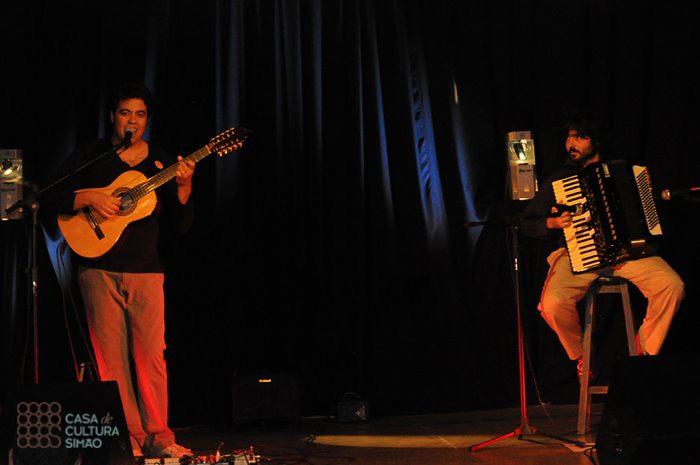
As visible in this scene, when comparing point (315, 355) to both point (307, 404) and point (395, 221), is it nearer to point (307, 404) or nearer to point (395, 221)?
point (307, 404)

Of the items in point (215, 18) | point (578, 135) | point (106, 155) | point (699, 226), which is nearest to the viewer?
point (106, 155)

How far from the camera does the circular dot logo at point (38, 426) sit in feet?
9.70

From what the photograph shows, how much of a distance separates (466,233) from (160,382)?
2368mm

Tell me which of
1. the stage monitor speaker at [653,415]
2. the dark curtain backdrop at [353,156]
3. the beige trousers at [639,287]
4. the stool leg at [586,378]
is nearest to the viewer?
the stage monitor speaker at [653,415]

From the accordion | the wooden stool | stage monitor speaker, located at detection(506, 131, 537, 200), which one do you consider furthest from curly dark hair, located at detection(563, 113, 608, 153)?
the wooden stool

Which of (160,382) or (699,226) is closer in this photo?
(160,382)

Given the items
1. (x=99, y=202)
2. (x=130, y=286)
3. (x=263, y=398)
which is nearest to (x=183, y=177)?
(x=99, y=202)

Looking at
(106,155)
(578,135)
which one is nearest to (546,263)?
(578,135)

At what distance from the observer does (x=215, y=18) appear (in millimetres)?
5332

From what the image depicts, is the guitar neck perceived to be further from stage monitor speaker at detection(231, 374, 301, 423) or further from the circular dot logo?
stage monitor speaker at detection(231, 374, 301, 423)

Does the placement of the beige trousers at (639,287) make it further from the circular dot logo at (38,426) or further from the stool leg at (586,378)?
the circular dot logo at (38,426)

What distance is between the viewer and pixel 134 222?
4039mm

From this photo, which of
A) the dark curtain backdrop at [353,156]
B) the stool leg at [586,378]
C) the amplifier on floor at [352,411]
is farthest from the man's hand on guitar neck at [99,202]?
the stool leg at [586,378]

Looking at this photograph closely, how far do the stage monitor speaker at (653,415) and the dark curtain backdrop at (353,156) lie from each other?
2521 millimetres
